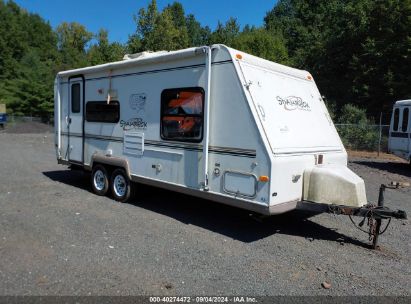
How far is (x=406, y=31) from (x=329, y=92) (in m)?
7.77

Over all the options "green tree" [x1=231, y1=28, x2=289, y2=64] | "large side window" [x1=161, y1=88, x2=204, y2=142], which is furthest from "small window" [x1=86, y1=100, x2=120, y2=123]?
"green tree" [x1=231, y1=28, x2=289, y2=64]

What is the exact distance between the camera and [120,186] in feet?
25.3

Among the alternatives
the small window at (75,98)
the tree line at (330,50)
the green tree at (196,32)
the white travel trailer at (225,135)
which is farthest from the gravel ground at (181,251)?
the green tree at (196,32)

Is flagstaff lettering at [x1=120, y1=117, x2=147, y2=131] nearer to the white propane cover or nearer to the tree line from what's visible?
the white propane cover

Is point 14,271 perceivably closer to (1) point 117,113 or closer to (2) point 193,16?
(1) point 117,113

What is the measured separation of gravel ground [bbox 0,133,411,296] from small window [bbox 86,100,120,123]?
1565mm

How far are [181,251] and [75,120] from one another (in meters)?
4.99

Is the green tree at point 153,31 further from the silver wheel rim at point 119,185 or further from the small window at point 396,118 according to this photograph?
the silver wheel rim at point 119,185

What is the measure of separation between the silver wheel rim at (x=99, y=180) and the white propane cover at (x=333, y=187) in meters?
4.49

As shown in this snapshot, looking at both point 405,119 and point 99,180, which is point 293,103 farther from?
point 405,119

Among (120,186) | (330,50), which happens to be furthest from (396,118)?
(330,50)

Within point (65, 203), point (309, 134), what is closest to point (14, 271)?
point (65, 203)

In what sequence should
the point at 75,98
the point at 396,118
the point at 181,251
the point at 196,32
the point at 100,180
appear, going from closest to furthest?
1. the point at 181,251
2. the point at 100,180
3. the point at 75,98
4. the point at 396,118
5. the point at 196,32

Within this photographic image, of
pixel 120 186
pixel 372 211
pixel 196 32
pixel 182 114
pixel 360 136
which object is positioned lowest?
pixel 120 186
